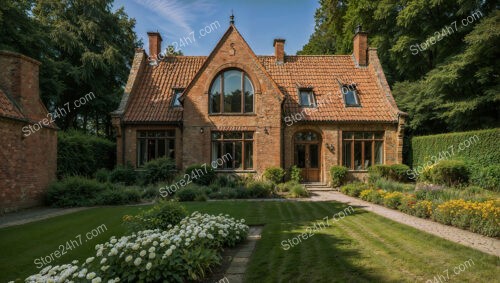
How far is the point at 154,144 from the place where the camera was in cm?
1934

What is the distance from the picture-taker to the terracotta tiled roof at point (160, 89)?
19031 millimetres

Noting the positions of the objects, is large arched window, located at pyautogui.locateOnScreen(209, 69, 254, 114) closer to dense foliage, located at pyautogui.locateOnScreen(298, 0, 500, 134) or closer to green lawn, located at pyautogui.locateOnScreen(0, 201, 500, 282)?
green lawn, located at pyautogui.locateOnScreen(0, 201, 500, 282)

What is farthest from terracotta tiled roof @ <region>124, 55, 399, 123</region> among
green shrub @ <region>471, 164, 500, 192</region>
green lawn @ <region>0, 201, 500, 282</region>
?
green lawn @ <region>0, 201, 500, 282</region>

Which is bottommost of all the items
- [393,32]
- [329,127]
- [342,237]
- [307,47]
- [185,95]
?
[342,237]

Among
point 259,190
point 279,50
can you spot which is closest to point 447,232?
point 259,190

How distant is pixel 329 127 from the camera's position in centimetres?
1895

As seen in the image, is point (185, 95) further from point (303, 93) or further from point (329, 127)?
point (329, 127)

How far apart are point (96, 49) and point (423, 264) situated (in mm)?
30622

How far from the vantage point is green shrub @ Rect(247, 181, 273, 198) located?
14.9 m

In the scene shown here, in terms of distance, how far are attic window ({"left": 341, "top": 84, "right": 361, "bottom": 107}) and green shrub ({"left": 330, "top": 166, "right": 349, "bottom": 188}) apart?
4333 millimetres

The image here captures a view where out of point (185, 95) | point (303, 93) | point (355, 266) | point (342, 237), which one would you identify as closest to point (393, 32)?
point (303, 93)

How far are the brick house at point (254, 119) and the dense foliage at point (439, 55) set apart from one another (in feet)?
10.8

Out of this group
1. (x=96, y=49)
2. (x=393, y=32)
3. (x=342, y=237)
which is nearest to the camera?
(x=342, y=237)

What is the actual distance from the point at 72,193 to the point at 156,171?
5.16 m
